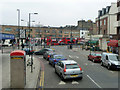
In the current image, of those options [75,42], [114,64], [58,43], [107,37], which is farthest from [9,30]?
[114,64]

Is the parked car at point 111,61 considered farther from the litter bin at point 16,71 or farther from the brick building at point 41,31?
the brick building at point 41,31

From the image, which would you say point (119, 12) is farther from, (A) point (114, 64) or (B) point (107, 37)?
(A) point (114, 64)

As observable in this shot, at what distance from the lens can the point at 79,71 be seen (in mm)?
13297

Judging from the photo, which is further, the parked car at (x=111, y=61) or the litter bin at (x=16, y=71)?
the parked car at (x=111, y=61)

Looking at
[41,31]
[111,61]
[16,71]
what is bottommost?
[111,61]

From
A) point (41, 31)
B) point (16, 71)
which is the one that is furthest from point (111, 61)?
point (41, 31)

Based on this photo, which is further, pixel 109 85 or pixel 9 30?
pixel 9 30

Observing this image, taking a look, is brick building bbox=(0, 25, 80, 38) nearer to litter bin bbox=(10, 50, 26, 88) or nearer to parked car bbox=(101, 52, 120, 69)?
parked car bbox=(101, 52, 120, 69)

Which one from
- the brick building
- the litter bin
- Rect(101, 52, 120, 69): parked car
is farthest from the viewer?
the brick building

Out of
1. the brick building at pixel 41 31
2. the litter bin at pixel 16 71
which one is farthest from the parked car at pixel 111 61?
the brick building at pixel 41 31

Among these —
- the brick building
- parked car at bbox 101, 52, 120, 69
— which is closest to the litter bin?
parked car at bbox 101, 52, 120, 69

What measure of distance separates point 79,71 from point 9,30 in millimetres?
80656

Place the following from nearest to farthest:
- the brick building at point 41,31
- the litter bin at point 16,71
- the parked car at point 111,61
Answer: the litter bin at point 16,71, the parked car at point 111,61, the brick building at point 41,31

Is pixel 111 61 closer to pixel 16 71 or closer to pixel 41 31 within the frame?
pixel 16 71
